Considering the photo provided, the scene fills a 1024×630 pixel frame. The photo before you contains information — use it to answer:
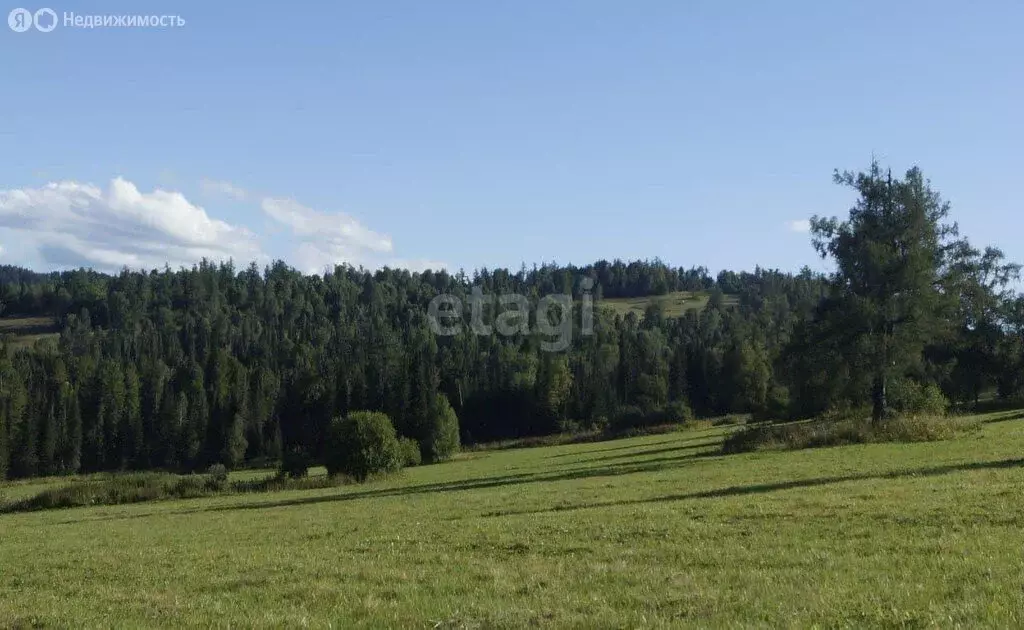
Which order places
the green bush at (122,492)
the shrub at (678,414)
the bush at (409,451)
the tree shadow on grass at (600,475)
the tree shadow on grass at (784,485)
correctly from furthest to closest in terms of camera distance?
1. the shrub at (678,414)
2. the bush at (409,451)
3. the green bush at (122,492)
4. the tree shadow on grass at (600,475)
5. the tree shadow on grass at (784,485)

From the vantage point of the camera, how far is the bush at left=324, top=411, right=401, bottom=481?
56.3 m

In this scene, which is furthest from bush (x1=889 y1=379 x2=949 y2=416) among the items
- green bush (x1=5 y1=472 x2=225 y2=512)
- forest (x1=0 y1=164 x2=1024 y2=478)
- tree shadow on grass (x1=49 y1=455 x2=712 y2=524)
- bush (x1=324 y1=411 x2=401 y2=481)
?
green bush (x1=5 y1=472 x2=225 y2=512)

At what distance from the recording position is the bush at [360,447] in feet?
185

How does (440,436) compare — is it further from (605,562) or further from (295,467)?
(605,562)

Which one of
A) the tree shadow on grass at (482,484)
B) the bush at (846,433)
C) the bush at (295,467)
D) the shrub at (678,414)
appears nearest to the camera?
the tree shadow on grass at (482,484)

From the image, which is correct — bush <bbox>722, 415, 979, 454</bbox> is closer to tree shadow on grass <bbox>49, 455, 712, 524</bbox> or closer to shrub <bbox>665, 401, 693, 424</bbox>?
tree shadow on grass <bbox>49, 455, 712, 524</bbox>

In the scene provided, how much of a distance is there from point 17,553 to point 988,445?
32601mm

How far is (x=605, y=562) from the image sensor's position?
13062 mm

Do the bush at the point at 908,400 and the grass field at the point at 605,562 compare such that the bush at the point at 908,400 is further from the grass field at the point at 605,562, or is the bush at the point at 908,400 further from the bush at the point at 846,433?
the grass field at the point at 605,562

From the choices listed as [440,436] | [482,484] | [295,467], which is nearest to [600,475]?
[482,484]

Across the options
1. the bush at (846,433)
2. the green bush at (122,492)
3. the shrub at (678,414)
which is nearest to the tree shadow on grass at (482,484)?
the bush at (846,433)

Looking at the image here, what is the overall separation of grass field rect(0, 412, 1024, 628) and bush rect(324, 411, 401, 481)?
2878 centimetres

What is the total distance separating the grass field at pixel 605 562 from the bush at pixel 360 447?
94.4ft

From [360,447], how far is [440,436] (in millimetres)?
32223
